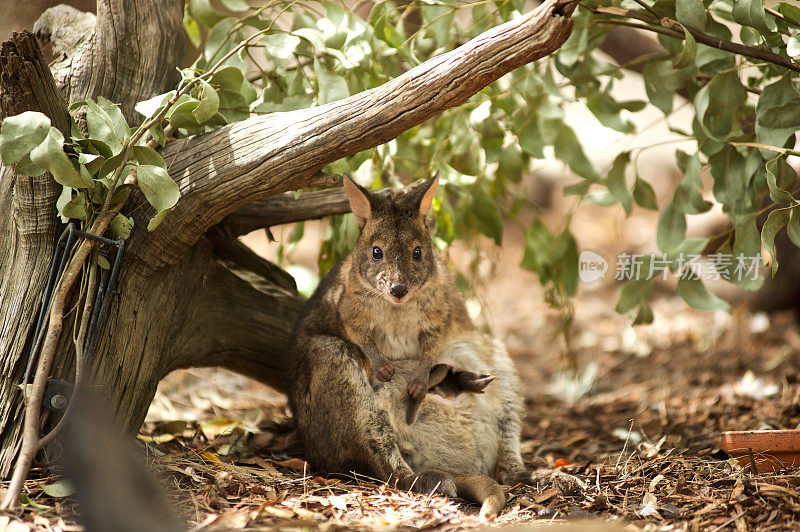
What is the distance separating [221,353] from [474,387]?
1.57 meters

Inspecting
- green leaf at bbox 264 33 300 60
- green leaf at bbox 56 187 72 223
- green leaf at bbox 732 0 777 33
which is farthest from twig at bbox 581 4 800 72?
green leaf at bbox 56 187 72 223

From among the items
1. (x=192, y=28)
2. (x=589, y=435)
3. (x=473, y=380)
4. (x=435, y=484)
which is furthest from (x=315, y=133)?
(x=589, y=435)

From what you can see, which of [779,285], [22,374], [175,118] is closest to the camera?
[22,374]

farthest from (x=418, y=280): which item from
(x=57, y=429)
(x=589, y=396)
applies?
(x=589, y=396)

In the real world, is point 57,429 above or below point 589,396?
above

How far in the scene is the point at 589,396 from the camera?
20.6 feet

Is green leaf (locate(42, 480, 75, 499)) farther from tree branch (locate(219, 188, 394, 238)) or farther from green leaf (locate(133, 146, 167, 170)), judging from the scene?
tree branch (locate(219, 188, 394, 238))

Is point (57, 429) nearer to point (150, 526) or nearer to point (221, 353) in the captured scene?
point (150, 526)

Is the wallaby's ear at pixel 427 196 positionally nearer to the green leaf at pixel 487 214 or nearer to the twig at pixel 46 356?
the green leaf at pixel 487 214

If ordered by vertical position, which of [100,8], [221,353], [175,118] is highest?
[100,8]

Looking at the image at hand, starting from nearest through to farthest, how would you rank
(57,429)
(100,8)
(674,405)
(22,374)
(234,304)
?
(57,429), (22,374), (100,8), (234,304), (674,405)

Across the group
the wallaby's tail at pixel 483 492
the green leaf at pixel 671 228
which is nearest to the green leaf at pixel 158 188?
the wallaby's tail at pixel 483 492

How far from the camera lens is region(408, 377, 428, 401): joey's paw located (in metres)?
3.84

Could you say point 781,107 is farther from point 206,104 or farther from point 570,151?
point 206,104
